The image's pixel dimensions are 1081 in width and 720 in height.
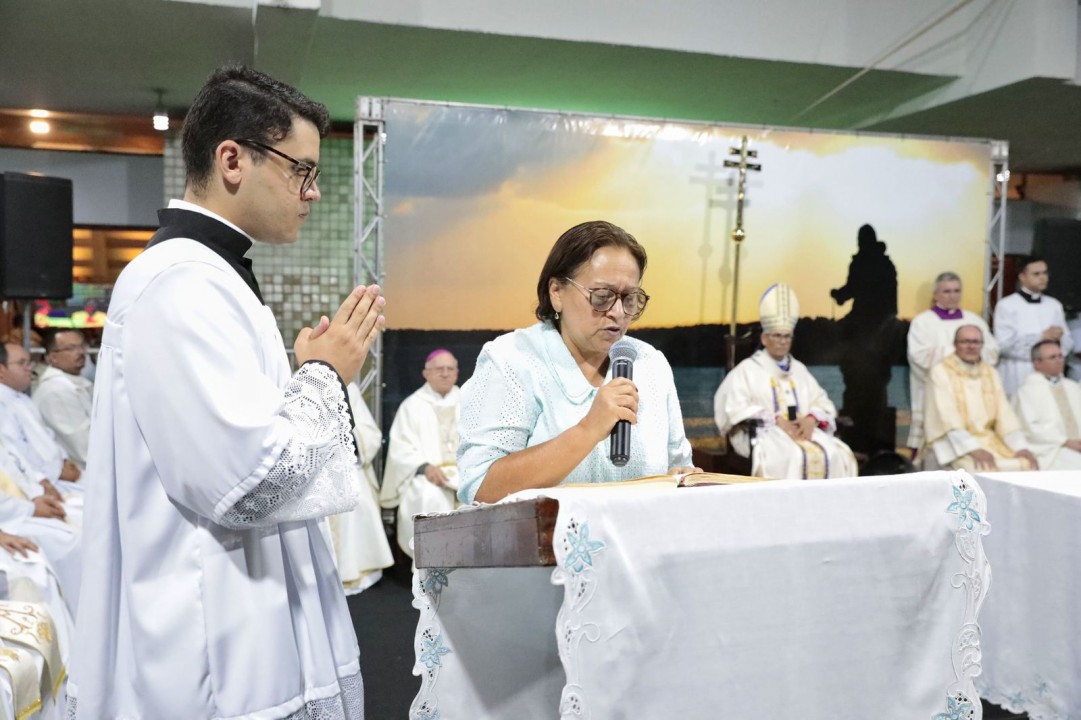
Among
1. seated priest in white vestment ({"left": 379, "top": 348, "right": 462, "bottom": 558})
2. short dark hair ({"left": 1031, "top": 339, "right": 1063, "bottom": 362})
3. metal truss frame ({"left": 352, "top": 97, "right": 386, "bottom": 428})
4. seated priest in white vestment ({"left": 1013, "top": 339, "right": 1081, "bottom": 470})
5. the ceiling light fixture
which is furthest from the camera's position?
the ceiling light fixture

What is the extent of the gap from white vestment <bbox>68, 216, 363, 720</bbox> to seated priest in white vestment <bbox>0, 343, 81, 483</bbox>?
14.5ft

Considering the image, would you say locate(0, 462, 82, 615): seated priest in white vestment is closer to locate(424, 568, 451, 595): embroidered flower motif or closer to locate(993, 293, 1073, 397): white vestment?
locate(424, 568, 451, 595): embroidered flower motif

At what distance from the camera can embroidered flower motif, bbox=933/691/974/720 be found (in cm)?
179

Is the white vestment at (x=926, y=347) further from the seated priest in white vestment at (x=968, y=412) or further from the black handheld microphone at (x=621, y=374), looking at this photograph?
the black handheld microphone at (x=621, y=374)

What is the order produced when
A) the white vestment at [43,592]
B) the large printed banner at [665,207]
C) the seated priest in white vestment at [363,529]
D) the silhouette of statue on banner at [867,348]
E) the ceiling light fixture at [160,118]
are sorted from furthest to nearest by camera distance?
the ceiling light fixture at [160,118] < the silhouette of statue on banner at [867,348] < the large printed banner at [665,207] < the seated priest in white vestment at [363,529] < the white vestment at [43,592]

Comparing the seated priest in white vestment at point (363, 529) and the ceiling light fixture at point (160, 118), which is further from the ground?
the ceiling light fixture at point (160, 118)

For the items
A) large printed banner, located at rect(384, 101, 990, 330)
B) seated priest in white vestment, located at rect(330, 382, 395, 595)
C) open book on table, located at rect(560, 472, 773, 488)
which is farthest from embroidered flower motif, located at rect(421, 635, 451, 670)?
large printed banner, located at rect(384, 101, 990, 330)

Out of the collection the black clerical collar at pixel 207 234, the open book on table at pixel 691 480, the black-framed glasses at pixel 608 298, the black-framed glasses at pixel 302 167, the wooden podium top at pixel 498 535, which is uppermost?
the black-framed glasses at pixel 302 167

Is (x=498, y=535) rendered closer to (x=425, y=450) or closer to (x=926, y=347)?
(x=425, y=450)

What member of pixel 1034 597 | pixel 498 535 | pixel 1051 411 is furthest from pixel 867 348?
pixel 498 535

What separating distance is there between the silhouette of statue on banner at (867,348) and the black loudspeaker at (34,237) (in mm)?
5812

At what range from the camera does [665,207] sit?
24.1 feet

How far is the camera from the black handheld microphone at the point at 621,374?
1992mm

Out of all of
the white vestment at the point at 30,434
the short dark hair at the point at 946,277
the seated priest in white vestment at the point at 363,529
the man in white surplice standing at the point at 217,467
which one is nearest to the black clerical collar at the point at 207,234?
the man in white surplice standing at the point at 217,467
